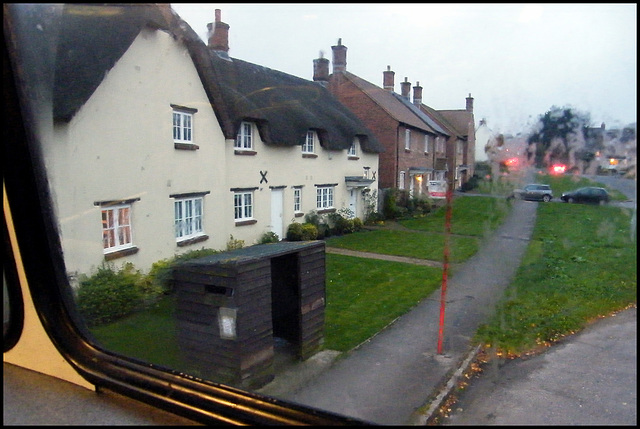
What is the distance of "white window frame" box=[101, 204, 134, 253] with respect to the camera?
291cm

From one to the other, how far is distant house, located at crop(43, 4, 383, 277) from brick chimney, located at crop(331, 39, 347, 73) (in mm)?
A: 453

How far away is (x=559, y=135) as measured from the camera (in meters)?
1.48

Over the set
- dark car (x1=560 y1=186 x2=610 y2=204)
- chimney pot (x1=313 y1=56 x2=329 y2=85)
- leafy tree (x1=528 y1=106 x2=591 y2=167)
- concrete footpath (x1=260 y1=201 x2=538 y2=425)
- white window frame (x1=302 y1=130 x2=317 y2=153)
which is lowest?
concrete footpath (x1=260 y1=201 x2=538 y2=425)

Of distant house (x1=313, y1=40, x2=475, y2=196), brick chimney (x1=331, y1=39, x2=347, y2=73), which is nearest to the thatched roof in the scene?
distant house (x1=313, y1=40, x2=475, y2=196)

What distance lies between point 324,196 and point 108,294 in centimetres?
167

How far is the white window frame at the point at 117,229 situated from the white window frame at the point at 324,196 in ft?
4.34

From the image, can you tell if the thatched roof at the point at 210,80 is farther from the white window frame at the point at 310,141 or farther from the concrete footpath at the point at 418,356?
the concrete footpath at the point at 418,356

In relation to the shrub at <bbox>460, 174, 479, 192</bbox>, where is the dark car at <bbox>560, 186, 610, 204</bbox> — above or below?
below

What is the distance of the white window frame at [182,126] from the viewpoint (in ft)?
10.4

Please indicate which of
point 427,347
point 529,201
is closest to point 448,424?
point 529,201

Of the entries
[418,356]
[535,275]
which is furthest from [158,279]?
[535,275]

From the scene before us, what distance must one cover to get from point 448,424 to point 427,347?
3.61ft

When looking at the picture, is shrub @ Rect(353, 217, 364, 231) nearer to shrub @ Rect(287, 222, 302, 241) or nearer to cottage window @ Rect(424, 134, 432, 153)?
shrub @ Rect(287, 222, 302, 241)

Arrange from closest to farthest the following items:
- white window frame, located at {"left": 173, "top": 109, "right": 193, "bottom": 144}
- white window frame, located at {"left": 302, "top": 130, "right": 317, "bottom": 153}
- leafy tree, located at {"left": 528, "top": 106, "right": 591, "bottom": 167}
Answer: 1. leafy tree, located at {"left": 528, "top": 106, "right": 591, "bottom": 167}
2. white window frame, located at {"left": 173, "top": 109, "right": 193, "bottom": 144}
3. white window frame, located at {"left": 302, "top": 130, "right": 317, "bottom": 153}
